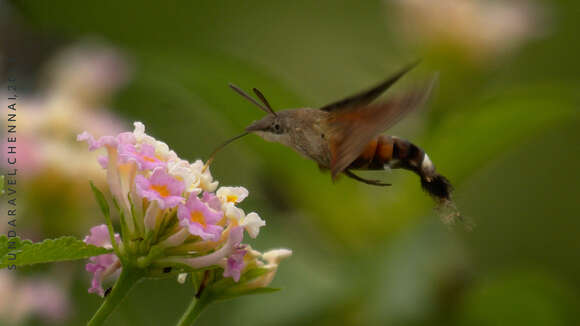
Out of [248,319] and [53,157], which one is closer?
[53,157]

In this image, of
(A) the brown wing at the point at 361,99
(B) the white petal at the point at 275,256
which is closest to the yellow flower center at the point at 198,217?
(B) the white petal at the point at 275,256

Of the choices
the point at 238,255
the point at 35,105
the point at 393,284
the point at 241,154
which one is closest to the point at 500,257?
the point at 241,154

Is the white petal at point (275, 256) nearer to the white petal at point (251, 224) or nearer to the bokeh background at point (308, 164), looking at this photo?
the white petal at point (251, 224)

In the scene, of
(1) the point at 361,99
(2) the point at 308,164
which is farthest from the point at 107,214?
(2) the point at 308,164

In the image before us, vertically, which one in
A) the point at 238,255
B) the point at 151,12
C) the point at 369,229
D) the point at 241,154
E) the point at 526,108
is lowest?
the point at 238,255

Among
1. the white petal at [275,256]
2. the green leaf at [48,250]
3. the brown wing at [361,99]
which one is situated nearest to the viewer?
the green leaf at [48,250]

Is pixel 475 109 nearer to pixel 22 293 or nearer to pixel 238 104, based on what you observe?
pixel 238 104
